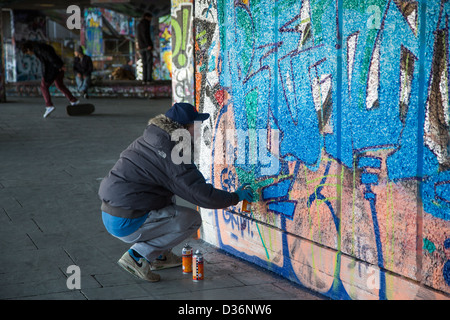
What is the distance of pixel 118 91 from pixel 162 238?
17695 millimetres

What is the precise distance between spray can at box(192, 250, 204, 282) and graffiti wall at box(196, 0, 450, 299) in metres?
0.63

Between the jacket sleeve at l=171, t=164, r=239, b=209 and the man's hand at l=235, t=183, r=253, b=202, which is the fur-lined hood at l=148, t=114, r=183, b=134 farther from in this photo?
the man's hand at l=235, t=183, r=253, b=202

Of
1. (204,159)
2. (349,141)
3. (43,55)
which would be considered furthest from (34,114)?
(349,141)

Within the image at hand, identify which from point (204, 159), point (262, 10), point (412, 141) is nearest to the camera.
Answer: point (412, 141)

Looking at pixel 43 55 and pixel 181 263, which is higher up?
pixel 43 55

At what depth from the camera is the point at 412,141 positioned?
346 cm

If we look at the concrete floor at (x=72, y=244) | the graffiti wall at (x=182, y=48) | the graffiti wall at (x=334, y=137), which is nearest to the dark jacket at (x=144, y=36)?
the concrete floor at (x=72, y=244)

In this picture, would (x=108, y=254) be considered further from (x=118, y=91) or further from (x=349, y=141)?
(x=118, y=91)

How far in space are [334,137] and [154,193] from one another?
4.87 feet

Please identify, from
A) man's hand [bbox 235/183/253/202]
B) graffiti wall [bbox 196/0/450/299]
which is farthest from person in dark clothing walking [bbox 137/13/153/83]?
man's hand [bbox 235/183/253/202]

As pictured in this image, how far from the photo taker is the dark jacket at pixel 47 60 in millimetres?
14141

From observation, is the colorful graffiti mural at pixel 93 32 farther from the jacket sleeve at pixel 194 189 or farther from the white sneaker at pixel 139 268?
the jacket sleeve at pixel 194 189

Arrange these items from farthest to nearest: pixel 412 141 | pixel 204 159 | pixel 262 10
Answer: pixel 204 159 → pixel 262 10 → pixel 412 141

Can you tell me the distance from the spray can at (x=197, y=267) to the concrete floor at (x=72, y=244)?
6cm
